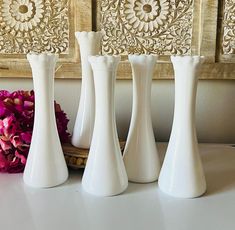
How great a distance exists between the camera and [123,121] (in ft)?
2.88

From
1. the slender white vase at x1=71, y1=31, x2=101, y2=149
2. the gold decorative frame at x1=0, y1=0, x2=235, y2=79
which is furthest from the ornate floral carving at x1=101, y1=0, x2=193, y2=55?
the slender white vase at x1=71, y1=31, x2=101, y2=149

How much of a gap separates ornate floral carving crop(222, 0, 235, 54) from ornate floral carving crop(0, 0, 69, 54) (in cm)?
33

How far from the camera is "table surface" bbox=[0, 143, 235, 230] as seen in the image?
505 mm

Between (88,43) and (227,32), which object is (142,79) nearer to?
(88,43)

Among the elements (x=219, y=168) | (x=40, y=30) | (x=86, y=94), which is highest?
(x=40, y=30)

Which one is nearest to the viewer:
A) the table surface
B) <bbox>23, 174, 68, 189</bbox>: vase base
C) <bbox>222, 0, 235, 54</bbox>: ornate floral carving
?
the table surface

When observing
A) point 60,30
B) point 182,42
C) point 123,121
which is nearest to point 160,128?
point 123,121

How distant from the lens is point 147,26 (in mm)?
812

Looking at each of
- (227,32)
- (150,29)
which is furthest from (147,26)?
(227,32)

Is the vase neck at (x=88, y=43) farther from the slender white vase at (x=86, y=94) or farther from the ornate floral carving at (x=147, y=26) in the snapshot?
the ornate floral carving at (x=147, y=26)

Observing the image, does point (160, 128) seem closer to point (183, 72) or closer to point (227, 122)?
point (227, 122)

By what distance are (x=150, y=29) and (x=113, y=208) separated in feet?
1.37

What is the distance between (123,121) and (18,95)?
269 millimetres

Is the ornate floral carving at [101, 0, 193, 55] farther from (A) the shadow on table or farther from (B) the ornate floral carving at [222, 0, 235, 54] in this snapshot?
(A) the shadow on table
